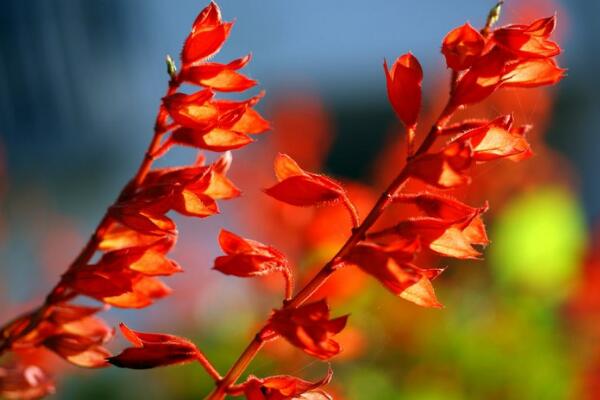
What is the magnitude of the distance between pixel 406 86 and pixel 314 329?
0.17 meters

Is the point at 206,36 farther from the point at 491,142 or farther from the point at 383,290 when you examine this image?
the point at 383,290

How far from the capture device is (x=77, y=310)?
71cm

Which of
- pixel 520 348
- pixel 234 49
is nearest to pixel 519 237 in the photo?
pixel 520 348

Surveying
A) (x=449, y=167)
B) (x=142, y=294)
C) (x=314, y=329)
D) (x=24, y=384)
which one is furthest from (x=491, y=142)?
(x=24, y=384)

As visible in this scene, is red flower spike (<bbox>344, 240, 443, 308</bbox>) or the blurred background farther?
the blurred background

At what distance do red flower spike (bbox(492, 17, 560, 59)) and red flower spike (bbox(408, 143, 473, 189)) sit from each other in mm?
67

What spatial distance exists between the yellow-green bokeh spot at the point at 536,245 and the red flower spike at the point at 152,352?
1513 millimetres

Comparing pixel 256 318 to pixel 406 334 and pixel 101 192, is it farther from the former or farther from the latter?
pixel 101 192

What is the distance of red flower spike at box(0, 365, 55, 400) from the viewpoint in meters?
0.72

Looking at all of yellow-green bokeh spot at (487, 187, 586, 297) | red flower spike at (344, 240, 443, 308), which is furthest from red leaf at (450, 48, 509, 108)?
yellow-green bokeh spot at (487, 187, 586, 297)

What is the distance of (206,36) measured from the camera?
0.63 m

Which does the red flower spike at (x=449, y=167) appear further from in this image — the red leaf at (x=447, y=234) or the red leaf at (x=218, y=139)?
the red leaf at (x=218, y=139)

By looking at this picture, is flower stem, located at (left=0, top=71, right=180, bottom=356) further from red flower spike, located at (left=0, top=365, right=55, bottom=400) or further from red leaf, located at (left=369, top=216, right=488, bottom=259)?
red leaf, located at (left=369, top=216, right=488, bottom=259)

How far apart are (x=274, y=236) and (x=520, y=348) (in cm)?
57
